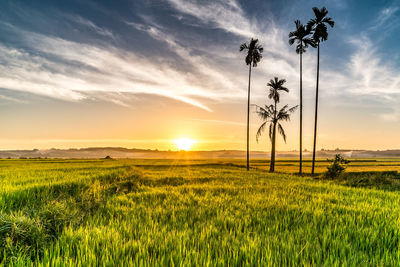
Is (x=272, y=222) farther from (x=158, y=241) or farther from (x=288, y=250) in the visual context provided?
(x=158, y=241)

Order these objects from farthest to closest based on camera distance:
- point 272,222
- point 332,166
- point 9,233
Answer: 1. point 332,166
2. point 272,222
3. point 9,233

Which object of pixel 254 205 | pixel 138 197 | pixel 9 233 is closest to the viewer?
pixel 9 233

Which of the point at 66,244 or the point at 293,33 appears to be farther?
the point at 293,33

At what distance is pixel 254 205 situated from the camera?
19.6 ft

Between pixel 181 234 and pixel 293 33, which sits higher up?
pixel 293 33

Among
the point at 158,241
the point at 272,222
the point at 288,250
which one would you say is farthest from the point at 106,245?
the point at 272,222

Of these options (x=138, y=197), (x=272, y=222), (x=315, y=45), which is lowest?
(x=138, y=197)

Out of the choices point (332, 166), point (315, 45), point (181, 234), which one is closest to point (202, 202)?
point (181, 234)

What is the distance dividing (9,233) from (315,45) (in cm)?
3197

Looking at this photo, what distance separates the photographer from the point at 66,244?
3.07m

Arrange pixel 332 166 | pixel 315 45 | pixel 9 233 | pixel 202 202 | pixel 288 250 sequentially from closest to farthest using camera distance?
pixel 288 250 < pixel 9 233 < pixel 202 202 < pixel 332 166 < pixel 315 45

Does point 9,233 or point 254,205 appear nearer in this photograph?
point 9,233

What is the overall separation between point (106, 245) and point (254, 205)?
4324 mm

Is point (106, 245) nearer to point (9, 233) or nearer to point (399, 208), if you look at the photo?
point (9, 233)
